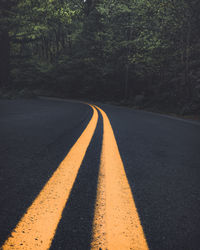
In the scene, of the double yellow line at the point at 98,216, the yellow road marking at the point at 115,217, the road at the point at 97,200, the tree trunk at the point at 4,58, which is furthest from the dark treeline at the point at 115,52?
the double yellow line at the point at 98,216

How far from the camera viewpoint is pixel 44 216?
4.13ft

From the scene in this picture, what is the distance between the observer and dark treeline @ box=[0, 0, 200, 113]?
14906mm

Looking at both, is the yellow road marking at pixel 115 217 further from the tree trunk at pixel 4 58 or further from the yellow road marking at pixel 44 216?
the tree trunk at pixel 4 58

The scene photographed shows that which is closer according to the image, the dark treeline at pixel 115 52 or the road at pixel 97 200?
the road at pixel 97 200

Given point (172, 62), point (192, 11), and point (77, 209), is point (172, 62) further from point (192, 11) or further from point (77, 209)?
point (77, 209)

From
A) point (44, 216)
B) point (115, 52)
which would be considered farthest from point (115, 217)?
point (115, 52)

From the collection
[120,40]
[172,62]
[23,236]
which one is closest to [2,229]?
[23,236]

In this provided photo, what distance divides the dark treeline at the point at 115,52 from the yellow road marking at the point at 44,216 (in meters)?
11.2

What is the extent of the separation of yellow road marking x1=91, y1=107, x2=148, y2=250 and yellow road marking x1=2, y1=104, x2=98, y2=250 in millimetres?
225

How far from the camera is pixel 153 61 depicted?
19344 millimetres

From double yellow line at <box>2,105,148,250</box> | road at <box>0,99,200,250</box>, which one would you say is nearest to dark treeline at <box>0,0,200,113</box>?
road at <box>0,99,200,250</box>

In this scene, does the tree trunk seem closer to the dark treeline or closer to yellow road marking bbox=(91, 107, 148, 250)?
the dark treeline

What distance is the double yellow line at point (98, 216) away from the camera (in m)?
1.06

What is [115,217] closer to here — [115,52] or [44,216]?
[44,216]
